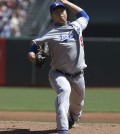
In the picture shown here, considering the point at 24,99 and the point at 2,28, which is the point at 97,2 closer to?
the point at 2,28

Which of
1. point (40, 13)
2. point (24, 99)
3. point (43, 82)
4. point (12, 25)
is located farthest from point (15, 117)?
point (40, 13)

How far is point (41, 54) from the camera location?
621 cm

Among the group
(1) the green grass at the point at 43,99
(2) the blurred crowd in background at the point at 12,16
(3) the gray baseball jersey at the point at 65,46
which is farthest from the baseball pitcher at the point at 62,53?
(2) the blurred crowd in background at the point at 12,16

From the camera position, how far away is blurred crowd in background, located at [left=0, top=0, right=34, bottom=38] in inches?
675

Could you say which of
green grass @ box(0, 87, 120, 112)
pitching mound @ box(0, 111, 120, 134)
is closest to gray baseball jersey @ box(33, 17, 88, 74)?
pitching mound @ box(0, 111, 120, 134)

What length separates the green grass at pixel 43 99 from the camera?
10445 mm

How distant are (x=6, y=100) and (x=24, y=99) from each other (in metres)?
0.49

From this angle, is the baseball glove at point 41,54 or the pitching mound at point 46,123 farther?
the pitching mound at point 46,123

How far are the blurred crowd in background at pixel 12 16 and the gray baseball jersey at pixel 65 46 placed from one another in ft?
33.9

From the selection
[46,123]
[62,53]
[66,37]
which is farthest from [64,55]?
[46,123]

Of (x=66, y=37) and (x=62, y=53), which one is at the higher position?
(x=66, y=37)

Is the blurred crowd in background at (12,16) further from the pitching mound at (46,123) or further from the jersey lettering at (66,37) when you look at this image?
the jersey lettering at (66,37)

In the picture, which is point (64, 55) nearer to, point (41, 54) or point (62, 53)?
point (62, 53)

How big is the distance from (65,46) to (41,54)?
32cm
